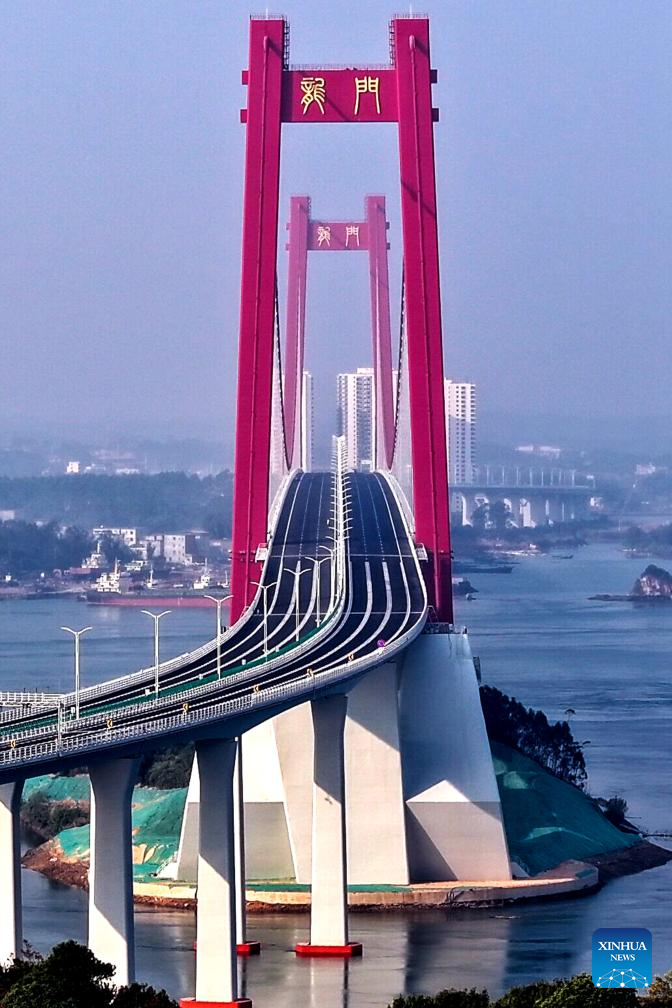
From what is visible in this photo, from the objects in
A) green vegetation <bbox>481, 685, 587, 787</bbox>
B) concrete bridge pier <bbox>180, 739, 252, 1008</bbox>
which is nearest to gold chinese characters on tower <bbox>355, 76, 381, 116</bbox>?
green vegetation <bbox>481, 685, 587, 787</bbox>

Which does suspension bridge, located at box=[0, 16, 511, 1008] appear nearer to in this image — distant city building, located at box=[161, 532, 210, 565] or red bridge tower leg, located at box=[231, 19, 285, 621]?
red bridge tower leg, located at box=[231, 19, 285, 621]

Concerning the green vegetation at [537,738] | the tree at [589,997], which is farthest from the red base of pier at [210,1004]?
the green vegetation at [537,738]

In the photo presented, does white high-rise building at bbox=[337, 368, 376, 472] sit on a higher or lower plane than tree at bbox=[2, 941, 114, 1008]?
higher

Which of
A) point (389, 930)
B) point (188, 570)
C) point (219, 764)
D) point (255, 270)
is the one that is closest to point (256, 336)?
point (255, 270)

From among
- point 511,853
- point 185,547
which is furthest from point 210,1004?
point 185,547

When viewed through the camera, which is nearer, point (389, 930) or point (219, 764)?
point (219, 764)

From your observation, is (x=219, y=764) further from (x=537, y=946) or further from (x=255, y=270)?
(x=255, y=270)
